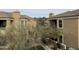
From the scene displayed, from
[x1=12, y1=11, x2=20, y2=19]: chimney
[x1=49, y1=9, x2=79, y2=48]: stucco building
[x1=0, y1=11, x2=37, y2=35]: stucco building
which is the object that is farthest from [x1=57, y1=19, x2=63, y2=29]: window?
[x1=12, y1=11, x2=20, y2=19]: chimney

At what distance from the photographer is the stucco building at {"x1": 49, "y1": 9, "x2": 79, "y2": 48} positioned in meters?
2.38

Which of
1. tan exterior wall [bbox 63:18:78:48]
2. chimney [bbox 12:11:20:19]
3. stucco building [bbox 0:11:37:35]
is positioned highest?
chimney [bbox 12:11:20:19]

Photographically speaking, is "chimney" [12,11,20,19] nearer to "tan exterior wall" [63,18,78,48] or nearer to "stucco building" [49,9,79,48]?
"stucco building" [49,9,79,48]

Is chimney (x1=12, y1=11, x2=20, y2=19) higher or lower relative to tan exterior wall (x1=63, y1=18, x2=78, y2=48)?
higher

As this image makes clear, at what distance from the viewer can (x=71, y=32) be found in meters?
2.43

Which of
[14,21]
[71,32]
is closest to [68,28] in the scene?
[71,32]

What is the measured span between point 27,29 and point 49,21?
0.45 metres

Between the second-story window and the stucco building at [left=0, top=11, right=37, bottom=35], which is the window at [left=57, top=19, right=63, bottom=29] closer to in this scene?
the second-story window

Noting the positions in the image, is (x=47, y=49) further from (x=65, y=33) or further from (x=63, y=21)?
(x=63, y=21)

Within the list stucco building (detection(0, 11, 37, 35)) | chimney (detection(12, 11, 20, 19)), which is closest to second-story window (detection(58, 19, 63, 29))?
stucco building (detection(0, 11, 37, 35))

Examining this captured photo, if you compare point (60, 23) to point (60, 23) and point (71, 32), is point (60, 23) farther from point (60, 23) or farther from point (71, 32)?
point (71, 32)

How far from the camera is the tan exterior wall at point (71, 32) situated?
2373 millimetres

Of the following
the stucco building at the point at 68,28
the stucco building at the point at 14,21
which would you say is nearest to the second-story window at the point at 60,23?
the stucco building at the point at 68,28
